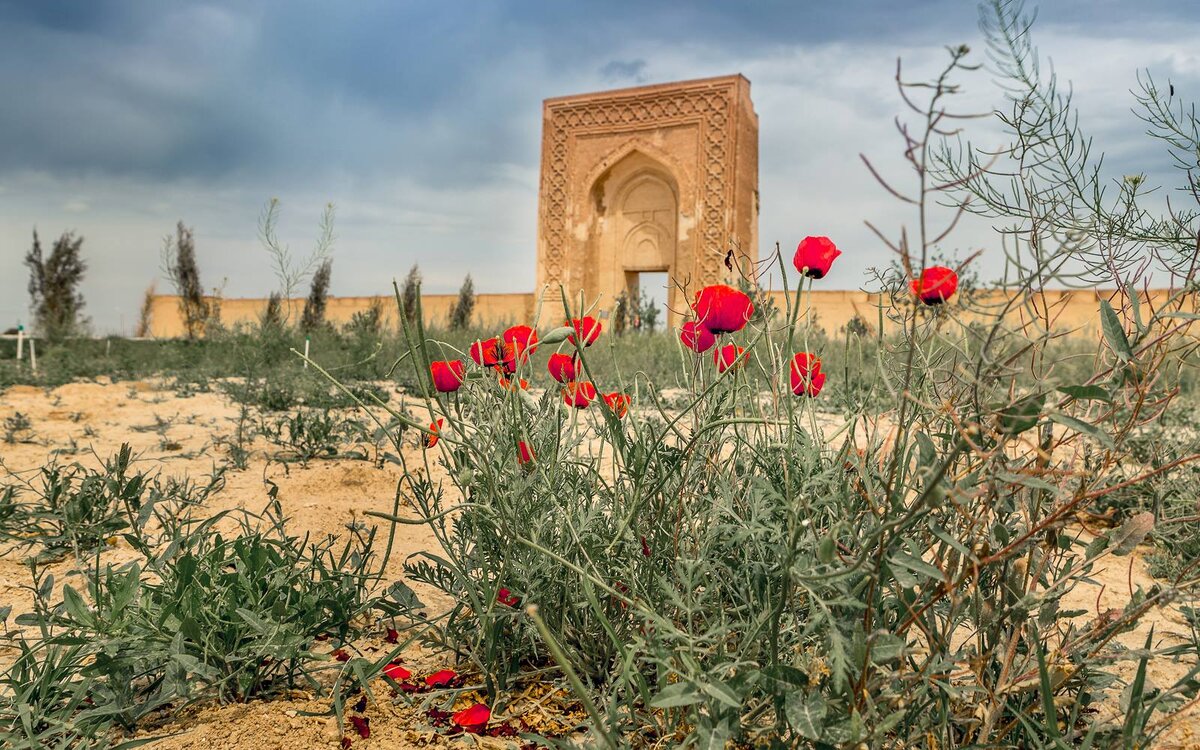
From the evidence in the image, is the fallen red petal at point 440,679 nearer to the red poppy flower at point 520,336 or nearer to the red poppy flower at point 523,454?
the red poppy flower at point 523,454

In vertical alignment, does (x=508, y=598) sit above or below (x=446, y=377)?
below

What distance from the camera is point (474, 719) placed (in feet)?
3.76

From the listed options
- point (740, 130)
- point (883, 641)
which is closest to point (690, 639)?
point (883, 641)

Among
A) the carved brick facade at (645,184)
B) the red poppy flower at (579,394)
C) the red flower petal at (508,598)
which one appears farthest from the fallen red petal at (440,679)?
the carved brick facade at (645,184)

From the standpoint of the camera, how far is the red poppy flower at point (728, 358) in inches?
43.2

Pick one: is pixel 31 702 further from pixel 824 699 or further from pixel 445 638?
pixel 824 699

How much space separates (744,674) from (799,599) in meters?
Answer: 0.23

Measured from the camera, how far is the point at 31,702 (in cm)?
117

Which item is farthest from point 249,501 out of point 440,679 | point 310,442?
point 440,679

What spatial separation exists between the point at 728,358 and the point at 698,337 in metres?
0.20

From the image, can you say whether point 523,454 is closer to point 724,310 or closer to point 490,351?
point 490,351

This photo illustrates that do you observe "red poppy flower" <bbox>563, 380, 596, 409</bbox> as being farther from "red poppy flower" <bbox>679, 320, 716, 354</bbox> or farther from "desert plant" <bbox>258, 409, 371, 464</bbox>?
"desert plant" <bbox>258, 409, 371, 464</bbox>

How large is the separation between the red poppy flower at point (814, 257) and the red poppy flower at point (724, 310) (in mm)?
97

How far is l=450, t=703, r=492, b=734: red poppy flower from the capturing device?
Result: 114 centimetres
